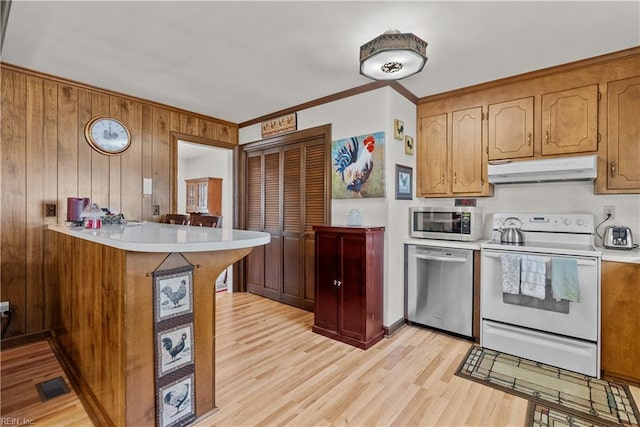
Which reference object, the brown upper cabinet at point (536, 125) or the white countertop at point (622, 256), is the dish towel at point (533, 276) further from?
the brown upper cabinet at point (536, 125)

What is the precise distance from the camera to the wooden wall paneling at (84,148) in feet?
9.75

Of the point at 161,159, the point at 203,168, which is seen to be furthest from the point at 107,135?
the point at 203,168

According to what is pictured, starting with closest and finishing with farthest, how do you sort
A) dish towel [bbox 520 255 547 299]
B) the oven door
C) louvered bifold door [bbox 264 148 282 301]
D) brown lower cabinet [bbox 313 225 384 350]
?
the oven door → dish towel [bbox 520 255 547 299] → brown lower cabinet [bbox 313 225 384 350] → louvered bifold door [bbox 264 148 282 301]

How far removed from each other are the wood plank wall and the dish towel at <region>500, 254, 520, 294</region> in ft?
12.0

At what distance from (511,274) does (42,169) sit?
4.18 meters

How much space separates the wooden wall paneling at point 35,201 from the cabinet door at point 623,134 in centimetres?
486

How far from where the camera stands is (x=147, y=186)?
3.44 meters

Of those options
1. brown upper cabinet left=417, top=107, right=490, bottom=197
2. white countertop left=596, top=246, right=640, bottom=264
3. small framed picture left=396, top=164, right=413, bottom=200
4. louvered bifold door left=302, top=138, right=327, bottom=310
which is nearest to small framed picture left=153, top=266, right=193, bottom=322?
louvered bifold door left=302, top=138, right=327, bottom=310

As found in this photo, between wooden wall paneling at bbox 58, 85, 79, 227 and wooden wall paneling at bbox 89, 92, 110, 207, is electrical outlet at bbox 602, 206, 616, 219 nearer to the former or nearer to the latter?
wooden wall paneling at bbox 89, 92, 110, 207

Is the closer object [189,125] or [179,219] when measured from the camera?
[179,219]

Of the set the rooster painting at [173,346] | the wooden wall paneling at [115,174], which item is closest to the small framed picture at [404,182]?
the rooster painting at [173,346]

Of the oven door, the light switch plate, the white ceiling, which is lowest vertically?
the oven door

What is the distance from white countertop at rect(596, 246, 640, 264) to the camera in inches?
80.7

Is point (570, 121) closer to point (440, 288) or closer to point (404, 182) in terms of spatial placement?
point (404, 182)
